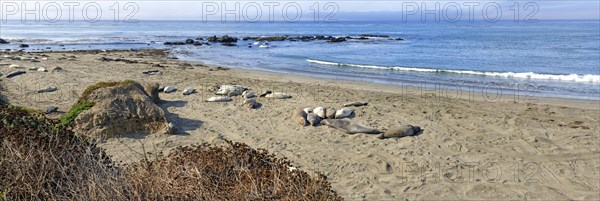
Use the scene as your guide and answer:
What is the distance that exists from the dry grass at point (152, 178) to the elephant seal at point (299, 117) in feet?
15.9

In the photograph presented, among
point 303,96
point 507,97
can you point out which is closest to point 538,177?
point 303,96

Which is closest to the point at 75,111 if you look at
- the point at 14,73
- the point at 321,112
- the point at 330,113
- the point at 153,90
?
the point at 153,90

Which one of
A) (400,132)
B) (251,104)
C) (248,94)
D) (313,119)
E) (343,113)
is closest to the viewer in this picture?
(400,132)

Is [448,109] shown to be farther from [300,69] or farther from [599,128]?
[300,69]

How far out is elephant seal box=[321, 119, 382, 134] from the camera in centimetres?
895

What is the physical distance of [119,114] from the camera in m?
8.66

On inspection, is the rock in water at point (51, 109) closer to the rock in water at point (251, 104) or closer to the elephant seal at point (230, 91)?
the elephant seal at point (230, 91)

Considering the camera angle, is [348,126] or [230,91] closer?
[348,126]

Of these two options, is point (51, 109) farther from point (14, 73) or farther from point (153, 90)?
point (14, 73)

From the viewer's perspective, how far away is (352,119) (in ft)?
32.8

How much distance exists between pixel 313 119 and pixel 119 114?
3.63 m

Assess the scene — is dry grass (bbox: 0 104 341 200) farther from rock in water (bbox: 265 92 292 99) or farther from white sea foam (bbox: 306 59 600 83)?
white sea foam (bbox: 306 59 600 83)

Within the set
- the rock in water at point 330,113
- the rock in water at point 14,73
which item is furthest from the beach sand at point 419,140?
the rock in water at point 14,73

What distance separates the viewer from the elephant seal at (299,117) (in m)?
9.59
